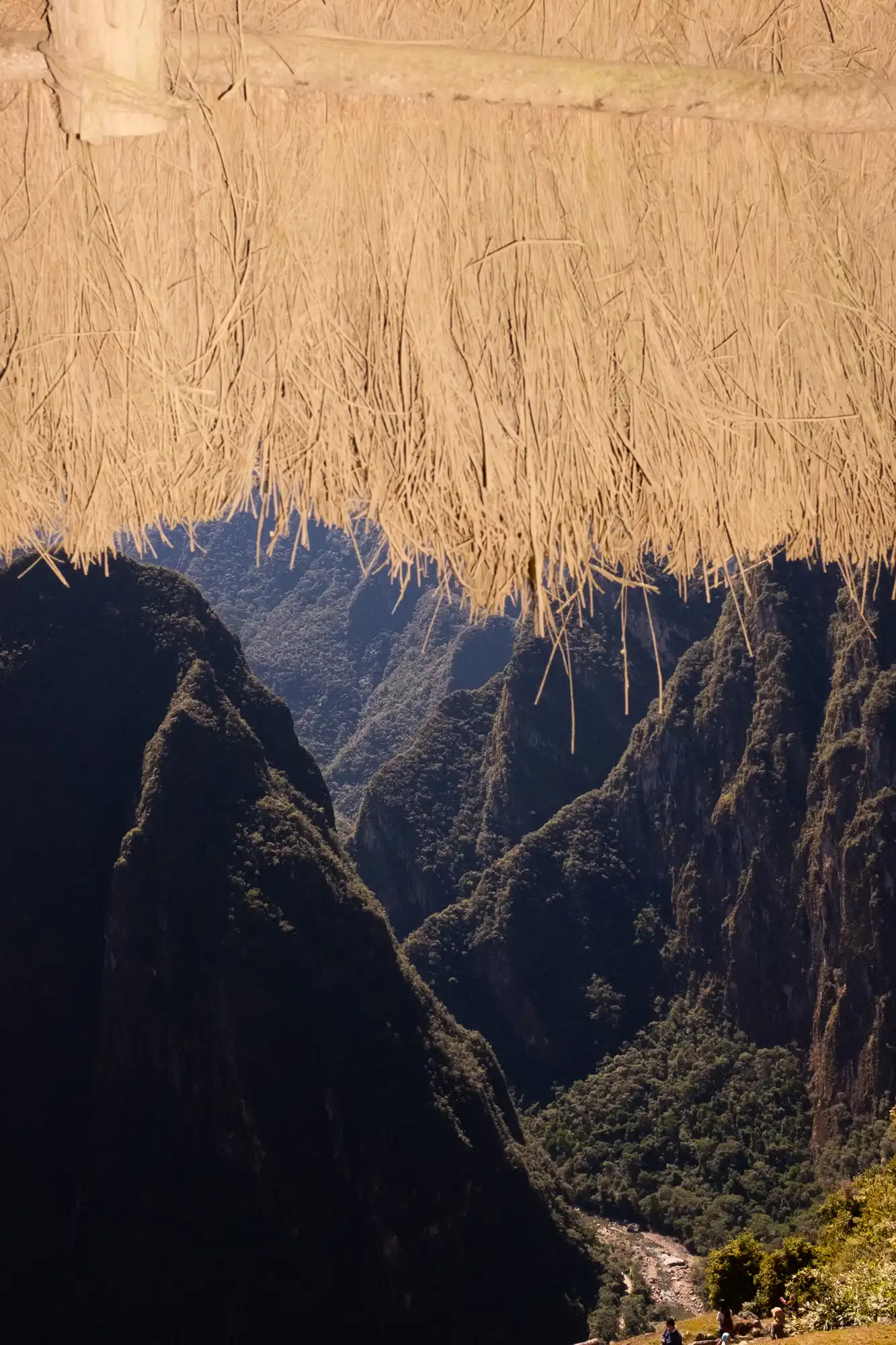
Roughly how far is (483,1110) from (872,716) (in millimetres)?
10957

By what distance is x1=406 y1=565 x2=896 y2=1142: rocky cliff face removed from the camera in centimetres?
2197

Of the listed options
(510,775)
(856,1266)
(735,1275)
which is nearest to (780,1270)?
(735,1275)

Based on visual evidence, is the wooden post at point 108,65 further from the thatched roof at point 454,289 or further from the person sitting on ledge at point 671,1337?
the person sitting on ledge at point 671,1337

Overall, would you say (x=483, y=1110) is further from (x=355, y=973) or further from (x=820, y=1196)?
(x=820, y=1196)

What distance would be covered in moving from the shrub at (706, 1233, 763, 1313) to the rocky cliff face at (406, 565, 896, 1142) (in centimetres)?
1011

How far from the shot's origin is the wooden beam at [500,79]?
0.91m

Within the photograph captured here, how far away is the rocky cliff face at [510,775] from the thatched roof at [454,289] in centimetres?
3156

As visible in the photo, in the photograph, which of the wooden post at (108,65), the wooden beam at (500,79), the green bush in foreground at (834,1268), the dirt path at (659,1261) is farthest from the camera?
the dirt path at (659,1261)

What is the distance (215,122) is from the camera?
3.20 ft

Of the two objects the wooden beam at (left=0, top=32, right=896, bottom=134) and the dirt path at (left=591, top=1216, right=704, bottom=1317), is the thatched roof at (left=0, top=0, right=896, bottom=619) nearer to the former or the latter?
the wooden beam at (left=0, top=32, right=896, bottom=134)

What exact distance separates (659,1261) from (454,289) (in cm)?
2277

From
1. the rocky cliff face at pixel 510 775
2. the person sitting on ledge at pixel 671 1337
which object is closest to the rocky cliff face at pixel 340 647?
the rocky cliff face at pixel 510 775

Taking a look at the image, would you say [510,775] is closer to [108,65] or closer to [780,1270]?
[780,1270]

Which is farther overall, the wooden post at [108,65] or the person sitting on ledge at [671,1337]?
the person sitting on ledge at [671,1337]
